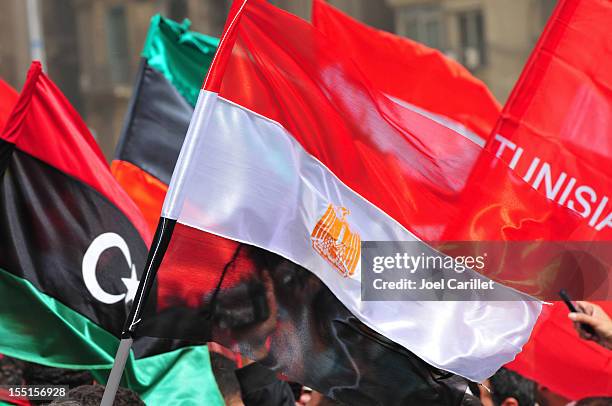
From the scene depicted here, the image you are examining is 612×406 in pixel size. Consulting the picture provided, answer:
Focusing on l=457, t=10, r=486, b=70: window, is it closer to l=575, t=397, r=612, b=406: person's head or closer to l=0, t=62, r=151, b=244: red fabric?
l=0, t=62, r=151, b=244: red fabric

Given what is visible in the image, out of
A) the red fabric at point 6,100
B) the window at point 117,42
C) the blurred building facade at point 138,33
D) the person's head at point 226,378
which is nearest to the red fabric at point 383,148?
the person's head at point 226,378

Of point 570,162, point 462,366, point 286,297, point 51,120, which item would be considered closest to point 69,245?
point 51,120

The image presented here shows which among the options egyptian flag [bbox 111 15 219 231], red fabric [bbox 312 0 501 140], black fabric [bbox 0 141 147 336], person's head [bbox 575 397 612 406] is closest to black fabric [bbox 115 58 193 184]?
egyptian flag [bbox 111 15 219 231]

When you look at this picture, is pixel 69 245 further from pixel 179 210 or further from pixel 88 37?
pixel 88 37

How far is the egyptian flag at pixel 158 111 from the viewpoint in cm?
612

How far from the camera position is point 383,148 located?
4.05 metres

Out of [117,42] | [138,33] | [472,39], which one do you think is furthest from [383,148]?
[117,42]

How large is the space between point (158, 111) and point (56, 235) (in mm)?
1788

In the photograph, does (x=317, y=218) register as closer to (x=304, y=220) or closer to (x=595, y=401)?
(x=304, y=220)

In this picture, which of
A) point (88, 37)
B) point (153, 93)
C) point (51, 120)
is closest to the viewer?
point (51, 120)

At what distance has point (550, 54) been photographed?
500cm

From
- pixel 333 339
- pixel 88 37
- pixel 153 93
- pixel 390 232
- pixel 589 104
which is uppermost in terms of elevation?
pixel 589 104

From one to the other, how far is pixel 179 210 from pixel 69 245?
1150 mm

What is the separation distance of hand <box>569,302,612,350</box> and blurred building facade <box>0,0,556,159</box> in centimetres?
1343
